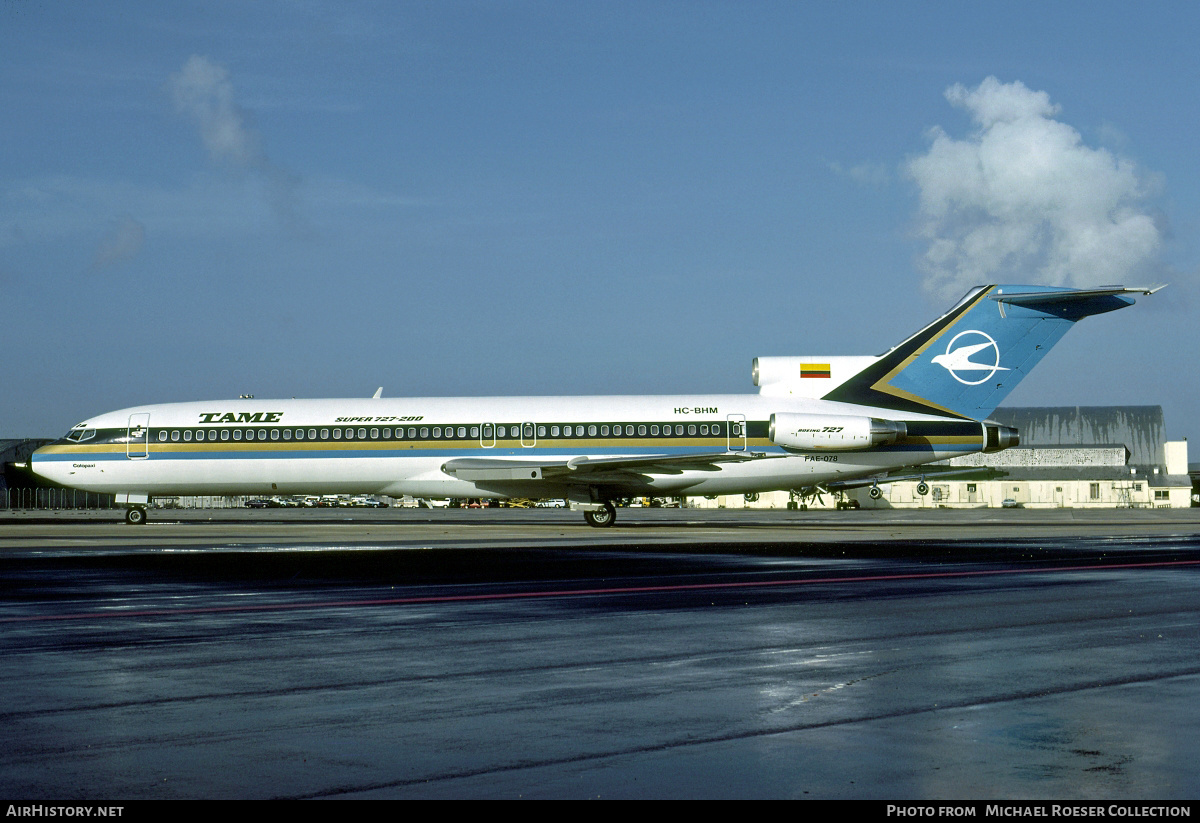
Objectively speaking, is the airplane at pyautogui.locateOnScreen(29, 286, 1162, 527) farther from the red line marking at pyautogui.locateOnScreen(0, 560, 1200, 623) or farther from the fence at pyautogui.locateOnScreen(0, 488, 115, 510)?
the fence at pyautogui.locateOnScreen(0, 488, 115, 510)

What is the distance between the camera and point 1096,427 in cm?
11088

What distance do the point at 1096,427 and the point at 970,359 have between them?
80.0 m

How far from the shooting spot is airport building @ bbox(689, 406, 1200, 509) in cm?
9706

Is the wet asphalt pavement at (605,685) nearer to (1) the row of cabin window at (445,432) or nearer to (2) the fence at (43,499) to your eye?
(1) the row of cabin window at (445,432)

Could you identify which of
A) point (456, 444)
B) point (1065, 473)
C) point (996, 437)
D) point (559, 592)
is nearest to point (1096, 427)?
point (1065, 473)

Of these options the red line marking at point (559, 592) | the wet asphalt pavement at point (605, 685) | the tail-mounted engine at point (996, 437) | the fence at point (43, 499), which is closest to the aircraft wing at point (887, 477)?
the tail-mounted engine at point (996, 437)

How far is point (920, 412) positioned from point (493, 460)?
13464 mm

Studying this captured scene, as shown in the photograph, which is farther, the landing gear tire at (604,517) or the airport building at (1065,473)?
the airport building at (1065,473)

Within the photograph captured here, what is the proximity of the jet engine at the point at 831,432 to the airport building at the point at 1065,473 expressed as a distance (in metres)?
49.4

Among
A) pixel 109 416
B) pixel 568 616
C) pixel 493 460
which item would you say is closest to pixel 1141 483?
pixel 493 460

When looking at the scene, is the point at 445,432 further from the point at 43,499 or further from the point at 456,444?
the point at 43,499

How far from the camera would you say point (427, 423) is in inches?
1570

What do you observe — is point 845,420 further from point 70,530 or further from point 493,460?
point 70,530

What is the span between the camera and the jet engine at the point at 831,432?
3747cm
